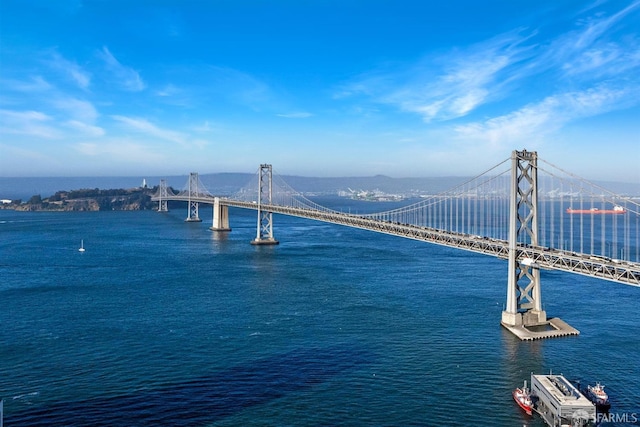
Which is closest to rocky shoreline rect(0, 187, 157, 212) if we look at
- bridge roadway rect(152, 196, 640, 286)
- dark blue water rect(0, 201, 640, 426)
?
dark blue water rect(0, 201, 640, 426)

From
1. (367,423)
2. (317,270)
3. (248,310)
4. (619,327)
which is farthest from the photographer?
(317,270)

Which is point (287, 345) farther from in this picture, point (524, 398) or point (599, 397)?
point (599, 397)

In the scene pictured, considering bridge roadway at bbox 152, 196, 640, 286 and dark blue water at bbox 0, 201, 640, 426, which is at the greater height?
bridge roadway at bbox 152, 196, 640, 286

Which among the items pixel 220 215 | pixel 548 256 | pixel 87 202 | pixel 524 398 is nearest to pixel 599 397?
pixel 524 398

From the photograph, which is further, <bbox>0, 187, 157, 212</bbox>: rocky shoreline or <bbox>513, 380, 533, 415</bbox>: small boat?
<bbox>0, 187, 157, 212</bbox>: rocky shoreline

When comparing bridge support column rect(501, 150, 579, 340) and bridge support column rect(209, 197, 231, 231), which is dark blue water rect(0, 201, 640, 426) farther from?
bridge support column rect(209, 197, 231, 231)

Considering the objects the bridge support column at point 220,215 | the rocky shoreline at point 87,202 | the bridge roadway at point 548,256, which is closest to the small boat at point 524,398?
the bridge roadway at point 548,256

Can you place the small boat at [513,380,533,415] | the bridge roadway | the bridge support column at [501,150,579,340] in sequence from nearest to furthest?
the small boat at [513,380,533,415] → the bridge roadway → the bridge support column at [501,150,579,340]

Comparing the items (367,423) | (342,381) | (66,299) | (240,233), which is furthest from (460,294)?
(240,233)

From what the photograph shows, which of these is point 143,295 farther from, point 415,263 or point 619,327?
point 619,327
